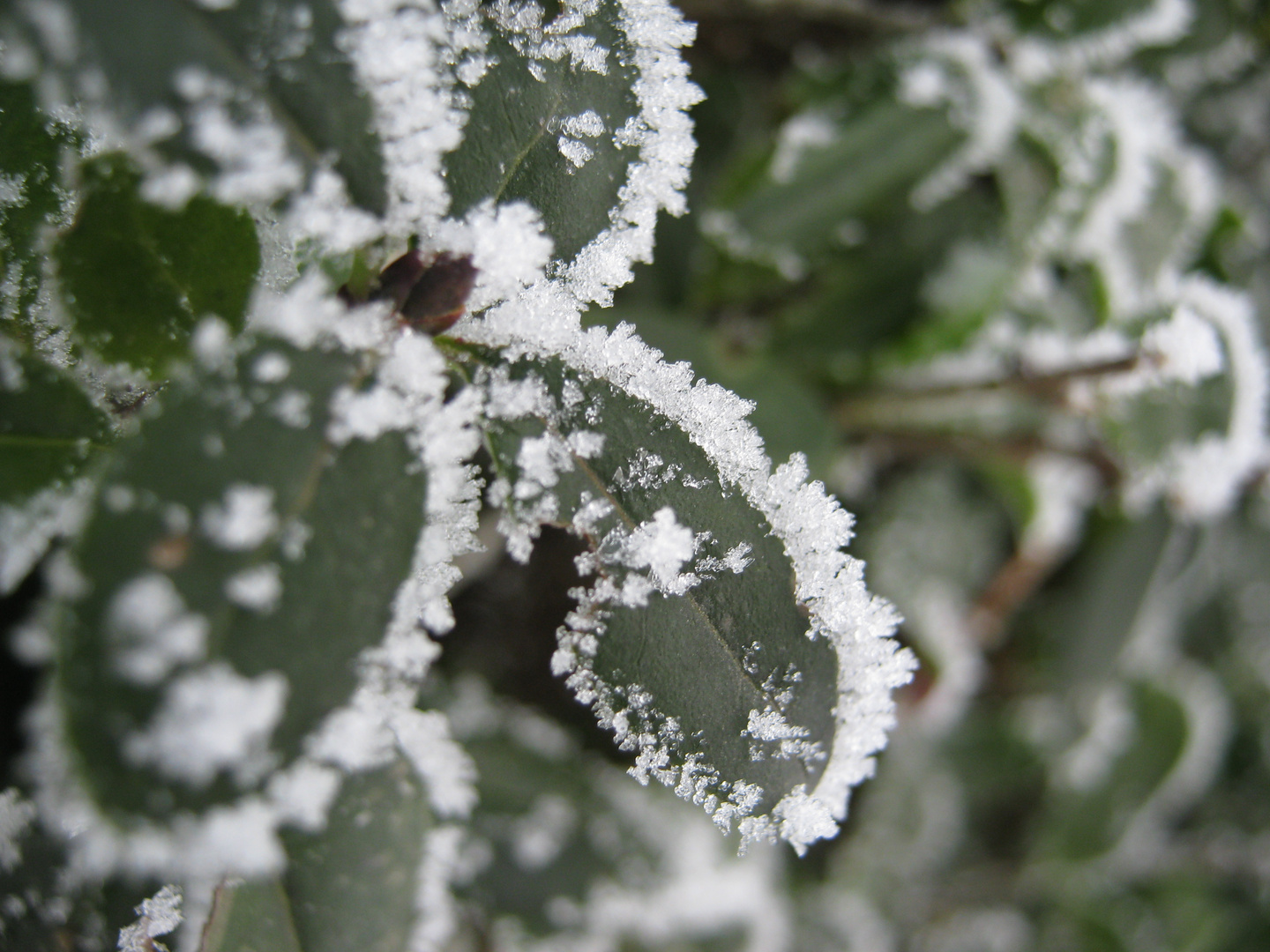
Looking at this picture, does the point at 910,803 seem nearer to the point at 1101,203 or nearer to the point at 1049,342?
the point at 1049,342

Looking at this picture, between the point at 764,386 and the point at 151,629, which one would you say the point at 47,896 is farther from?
the point at 764,386

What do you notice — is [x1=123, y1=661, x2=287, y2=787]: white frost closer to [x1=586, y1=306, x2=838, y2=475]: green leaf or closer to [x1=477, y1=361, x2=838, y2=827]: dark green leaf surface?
[x1=477, y1=361, x2=838, y2=827]: dark green leaf surface

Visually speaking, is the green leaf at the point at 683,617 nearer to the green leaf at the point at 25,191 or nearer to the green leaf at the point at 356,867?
the green leaf at the point at 356,867

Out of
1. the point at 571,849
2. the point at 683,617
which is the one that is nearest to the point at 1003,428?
the point at 571,849

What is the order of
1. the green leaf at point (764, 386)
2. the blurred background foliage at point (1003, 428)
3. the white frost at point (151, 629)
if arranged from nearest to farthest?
1. the white frost at point (151, 629)
2. the green leaf at point (764, 386)
3. the blurred background foliage at point (1003, 428)

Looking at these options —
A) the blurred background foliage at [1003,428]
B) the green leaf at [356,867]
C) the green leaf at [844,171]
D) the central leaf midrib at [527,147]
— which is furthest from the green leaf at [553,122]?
the green leaf at [844,171]
